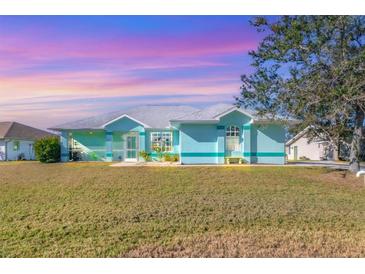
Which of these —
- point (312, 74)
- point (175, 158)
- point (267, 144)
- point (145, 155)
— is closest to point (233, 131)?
point (267, 144)

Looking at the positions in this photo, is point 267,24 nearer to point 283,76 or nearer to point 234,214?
point 283,76

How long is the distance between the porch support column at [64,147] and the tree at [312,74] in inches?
371

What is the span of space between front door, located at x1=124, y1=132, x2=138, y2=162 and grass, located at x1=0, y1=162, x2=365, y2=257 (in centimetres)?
553

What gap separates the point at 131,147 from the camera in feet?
59.2

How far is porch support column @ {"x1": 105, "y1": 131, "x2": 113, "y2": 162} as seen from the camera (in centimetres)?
1784

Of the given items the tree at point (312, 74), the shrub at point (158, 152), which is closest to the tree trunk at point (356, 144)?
the tree at point (312, 74)

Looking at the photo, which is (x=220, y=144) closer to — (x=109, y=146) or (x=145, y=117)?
(x=145, y=117)

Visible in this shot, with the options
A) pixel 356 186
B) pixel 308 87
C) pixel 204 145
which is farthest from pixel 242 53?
pixel 204 145

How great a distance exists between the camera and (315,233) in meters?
6.95

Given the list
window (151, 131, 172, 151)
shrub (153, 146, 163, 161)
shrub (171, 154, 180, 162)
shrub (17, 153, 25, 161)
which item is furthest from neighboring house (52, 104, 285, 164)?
shrub (17, 153, 25, 161)

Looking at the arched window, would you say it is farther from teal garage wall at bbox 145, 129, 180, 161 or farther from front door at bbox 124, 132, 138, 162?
front door at bbox 124, 132, 138, 162

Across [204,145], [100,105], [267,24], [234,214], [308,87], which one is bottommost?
Answer: [234,214]

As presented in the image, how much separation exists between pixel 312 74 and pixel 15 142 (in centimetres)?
1914

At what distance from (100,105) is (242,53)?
375cm
